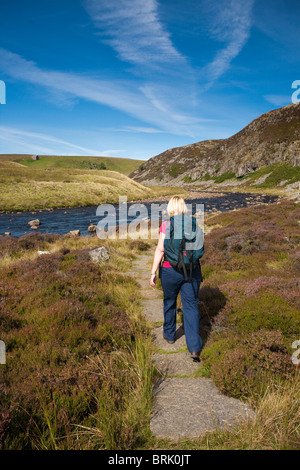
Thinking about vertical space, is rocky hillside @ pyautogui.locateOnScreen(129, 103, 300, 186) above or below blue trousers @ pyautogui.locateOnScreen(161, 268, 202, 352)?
above

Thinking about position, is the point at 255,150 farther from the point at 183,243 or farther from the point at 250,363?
the point at 250,363

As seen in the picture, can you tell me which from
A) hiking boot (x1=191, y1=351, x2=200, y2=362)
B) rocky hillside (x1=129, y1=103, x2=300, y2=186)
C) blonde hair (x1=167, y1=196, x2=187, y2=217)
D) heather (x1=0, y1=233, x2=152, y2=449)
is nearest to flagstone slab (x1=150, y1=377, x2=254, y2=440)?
heather (x1=0, y1=233, x2=152, y2=449)

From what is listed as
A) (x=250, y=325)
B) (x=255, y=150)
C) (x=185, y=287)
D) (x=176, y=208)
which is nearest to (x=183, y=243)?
(x=176, y=208)

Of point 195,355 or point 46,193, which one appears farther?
point 46,193

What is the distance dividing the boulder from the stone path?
5864 millimetres

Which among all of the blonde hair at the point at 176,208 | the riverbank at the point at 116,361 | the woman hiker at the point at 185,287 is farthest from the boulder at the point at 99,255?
the blonde hair at the point at 176,208

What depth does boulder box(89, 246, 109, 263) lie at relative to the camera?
400 inches

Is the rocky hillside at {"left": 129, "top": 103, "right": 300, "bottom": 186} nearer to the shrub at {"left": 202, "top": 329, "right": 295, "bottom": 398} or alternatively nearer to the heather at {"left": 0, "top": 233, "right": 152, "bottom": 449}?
the shrub at {"left": 202, "top": 329, "right": 295, "bottom": 398}

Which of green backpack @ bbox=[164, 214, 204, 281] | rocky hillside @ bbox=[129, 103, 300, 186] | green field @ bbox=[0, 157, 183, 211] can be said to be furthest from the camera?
rocky hillside @ bbox=[129, 103, 300, 186]

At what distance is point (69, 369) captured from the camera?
3371mm

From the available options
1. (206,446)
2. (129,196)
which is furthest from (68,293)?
(129,196)

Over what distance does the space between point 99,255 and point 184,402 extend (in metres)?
7.82

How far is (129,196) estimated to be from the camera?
6194 cm

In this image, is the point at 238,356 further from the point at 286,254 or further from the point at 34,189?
the point at 34,189
